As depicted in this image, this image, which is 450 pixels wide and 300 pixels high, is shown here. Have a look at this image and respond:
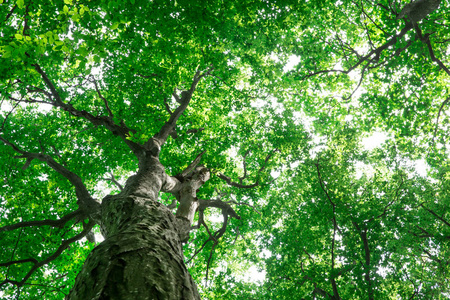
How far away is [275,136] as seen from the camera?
10.6 meters

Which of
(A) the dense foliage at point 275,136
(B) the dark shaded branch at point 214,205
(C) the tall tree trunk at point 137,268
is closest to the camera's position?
(C) the tall tree trunk at point 137,268

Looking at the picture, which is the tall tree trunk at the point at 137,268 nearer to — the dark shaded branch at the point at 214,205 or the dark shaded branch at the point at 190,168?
the dark shaded branch at the point at 190,168

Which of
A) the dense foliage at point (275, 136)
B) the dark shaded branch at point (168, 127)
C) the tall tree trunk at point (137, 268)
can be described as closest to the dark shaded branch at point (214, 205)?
the dense foliage at point (275, 136)

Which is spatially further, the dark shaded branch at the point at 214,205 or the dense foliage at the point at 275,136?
the dark shaded branch at the point at 214,205

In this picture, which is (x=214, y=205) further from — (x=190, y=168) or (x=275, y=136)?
(x=275, y=136)

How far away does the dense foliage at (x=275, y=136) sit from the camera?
21.5ft

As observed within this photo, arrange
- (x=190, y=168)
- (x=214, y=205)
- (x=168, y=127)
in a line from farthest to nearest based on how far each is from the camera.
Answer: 1. (x=168, y=127)
2. (x=214, y=205)
3. (x=190, y=168)

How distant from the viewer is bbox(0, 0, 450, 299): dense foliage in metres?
6.56

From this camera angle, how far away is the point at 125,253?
2.02m

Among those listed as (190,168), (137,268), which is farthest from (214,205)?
(137,268)

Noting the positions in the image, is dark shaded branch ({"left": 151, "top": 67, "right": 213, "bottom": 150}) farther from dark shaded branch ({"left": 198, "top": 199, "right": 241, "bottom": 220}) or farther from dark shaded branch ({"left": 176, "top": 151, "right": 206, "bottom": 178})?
dark shaded branch ({"left": 198, "top": 199, "right": 241, "bottom": 220})

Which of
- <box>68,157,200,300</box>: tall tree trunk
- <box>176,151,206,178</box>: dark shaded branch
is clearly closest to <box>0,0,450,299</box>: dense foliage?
<box>176,151,206,178</box>: dark shaded branch

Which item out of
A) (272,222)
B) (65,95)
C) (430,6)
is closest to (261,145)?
(272,222)

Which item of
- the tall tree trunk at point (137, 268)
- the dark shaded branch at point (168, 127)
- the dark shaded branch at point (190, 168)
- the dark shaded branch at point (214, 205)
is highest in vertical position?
the dark shaded branch at point (168, 127)
